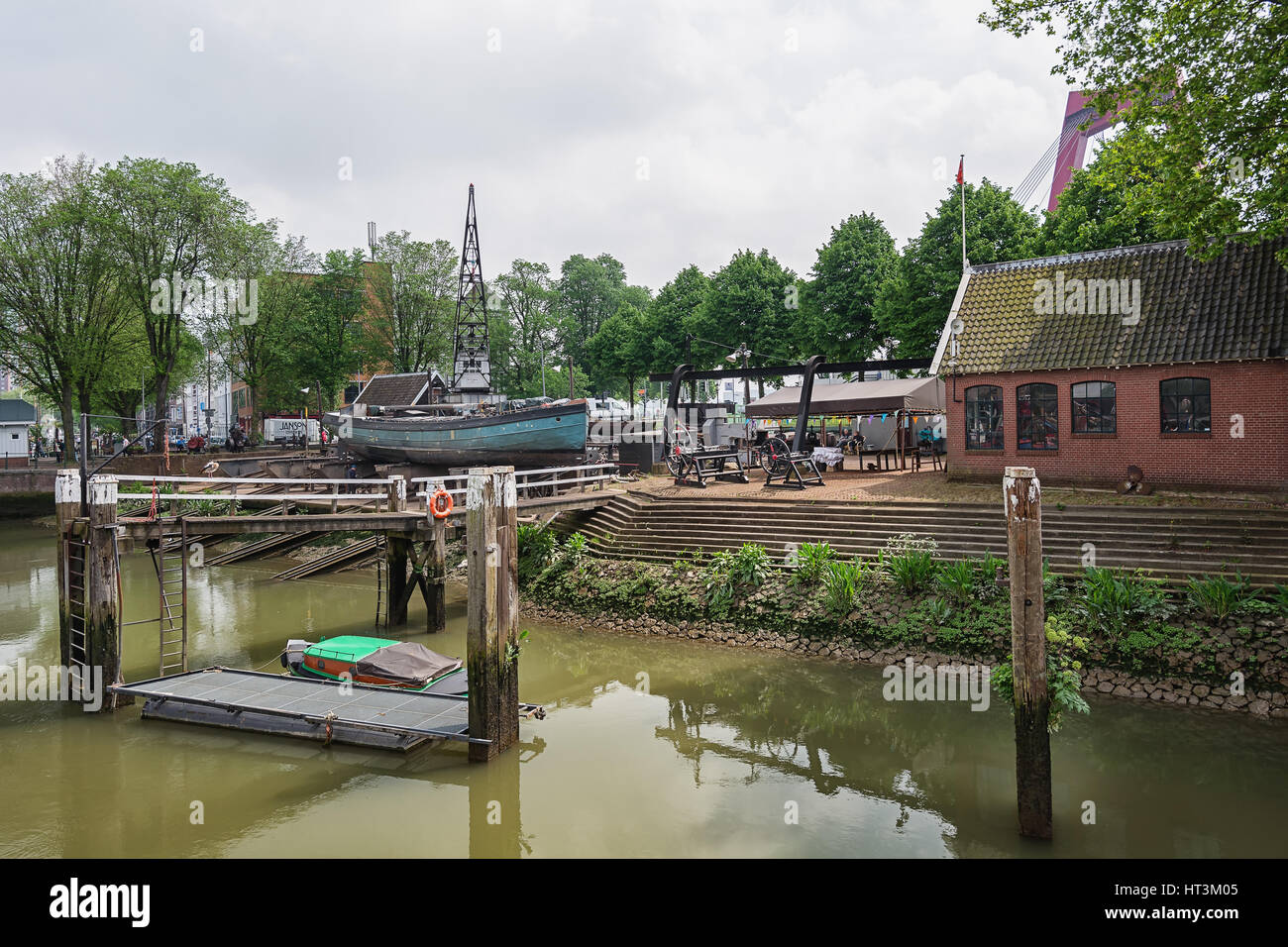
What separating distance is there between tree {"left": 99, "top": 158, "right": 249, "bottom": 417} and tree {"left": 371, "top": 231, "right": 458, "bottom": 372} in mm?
9811

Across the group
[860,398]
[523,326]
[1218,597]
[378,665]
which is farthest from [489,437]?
[523,326]

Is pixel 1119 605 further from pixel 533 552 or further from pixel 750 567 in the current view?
pixel 533 552

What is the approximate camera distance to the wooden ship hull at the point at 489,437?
26969 mm

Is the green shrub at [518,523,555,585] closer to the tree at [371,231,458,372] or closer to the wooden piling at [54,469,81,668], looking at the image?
the wooden piling at [54,469,81,668]

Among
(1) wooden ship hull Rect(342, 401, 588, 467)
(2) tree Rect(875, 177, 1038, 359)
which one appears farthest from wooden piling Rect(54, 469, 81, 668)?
(2) tree Rect(875, 177, 1038, 359)

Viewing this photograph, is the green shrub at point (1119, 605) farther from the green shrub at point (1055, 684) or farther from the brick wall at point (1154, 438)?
the brick wall at point (1154, 438)

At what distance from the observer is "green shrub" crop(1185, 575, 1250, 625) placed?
39.2ft

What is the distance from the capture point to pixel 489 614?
33.8 ft

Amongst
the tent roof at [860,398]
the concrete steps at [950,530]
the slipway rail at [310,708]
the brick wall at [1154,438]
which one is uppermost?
the tent roof at [860,398]

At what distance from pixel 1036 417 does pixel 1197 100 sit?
7.87 metres

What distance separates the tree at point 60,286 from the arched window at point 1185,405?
39993mm

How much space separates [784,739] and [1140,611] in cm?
607

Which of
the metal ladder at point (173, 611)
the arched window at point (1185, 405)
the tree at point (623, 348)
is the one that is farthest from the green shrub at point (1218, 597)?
the tree at point (623, 348)
